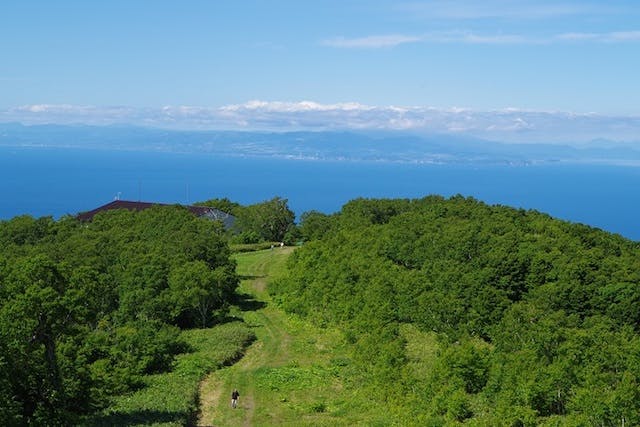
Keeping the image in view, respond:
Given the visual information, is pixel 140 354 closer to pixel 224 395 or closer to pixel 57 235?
pixel 224 395

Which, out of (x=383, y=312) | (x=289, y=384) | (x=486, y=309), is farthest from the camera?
(x=383, y=312)

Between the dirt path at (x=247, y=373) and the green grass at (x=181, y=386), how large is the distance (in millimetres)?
655

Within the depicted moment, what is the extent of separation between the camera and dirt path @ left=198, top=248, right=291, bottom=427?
31.2m

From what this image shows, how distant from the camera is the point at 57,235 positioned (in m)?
59.8

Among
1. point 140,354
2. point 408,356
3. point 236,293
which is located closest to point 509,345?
point 408,356

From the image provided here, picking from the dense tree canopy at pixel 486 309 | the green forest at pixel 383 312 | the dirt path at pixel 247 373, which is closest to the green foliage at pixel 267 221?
the green forest at pixel 383 312

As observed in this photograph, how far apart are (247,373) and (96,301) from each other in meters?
11.2

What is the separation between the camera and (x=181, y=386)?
1344 inches

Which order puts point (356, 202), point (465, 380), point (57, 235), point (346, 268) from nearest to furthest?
point (465, 380) < point (346, 268) < point (57, 235) < point (356, 202)

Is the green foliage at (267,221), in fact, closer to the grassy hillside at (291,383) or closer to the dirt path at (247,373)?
the dirt path at (247,373)

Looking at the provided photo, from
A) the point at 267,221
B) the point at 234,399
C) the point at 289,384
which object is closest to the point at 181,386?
the point at 234,399

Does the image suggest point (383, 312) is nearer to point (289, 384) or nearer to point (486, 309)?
point (486, 309)

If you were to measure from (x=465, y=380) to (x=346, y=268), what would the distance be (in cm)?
2284

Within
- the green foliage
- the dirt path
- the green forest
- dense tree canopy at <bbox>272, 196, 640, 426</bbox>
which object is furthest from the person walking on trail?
the green foliage
